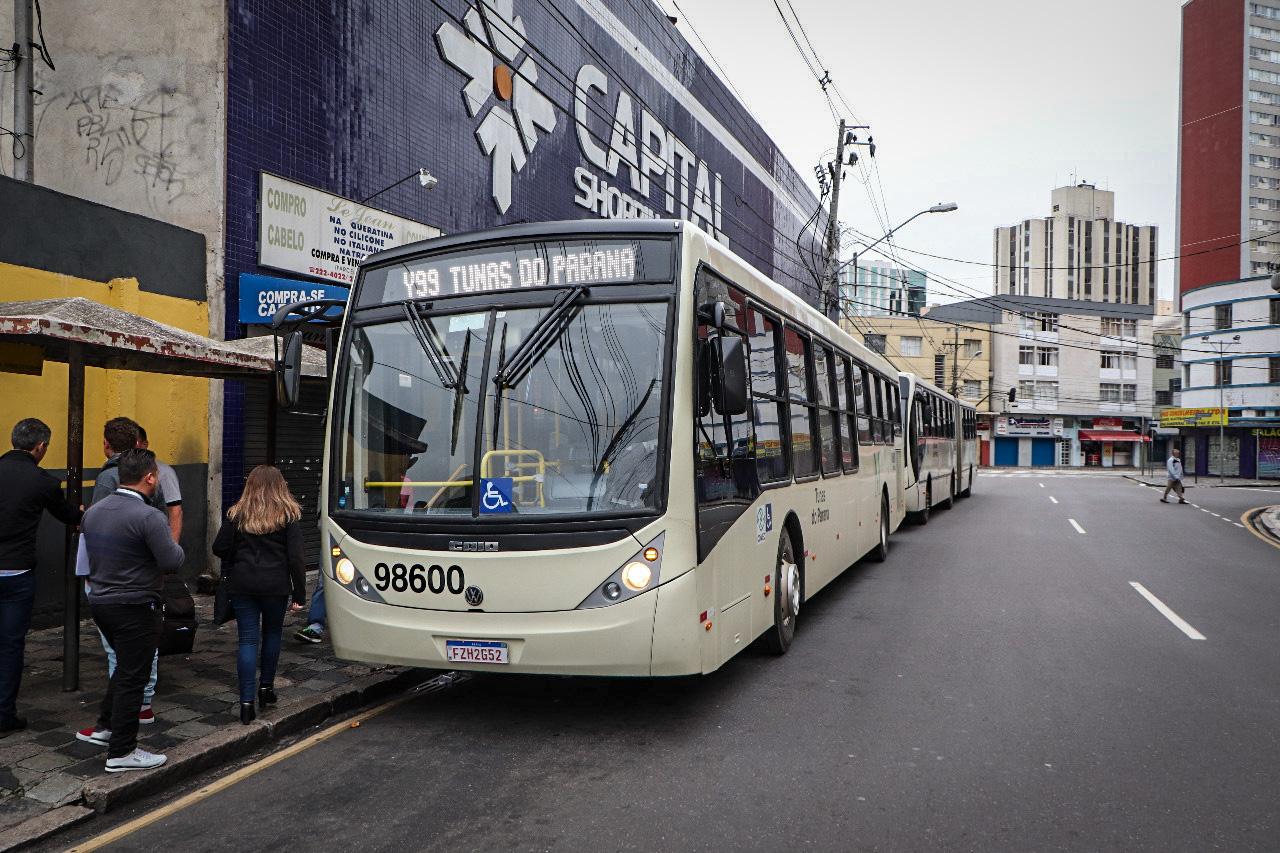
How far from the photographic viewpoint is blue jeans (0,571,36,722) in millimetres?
5281

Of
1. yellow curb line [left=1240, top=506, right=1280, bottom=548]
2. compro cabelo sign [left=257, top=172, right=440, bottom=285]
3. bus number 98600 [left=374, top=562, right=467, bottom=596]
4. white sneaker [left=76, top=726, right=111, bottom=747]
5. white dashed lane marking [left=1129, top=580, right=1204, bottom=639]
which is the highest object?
compro cabelo sign [left=257, top=172, right=440, bottom=285]

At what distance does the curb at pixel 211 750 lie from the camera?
4191 millimetres

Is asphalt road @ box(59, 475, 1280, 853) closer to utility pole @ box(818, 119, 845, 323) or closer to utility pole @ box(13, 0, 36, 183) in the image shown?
utility pole @ box(13, 0, 36, 183)

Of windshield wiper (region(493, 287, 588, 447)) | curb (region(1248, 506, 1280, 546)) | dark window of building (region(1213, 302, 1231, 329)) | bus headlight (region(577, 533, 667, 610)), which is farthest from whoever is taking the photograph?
dark window of building (region(1213, 302, 1231, 329))

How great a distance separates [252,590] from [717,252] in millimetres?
3644

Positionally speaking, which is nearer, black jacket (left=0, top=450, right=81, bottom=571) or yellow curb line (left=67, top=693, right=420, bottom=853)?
yellow curb line (left=67, top=693, right=420, bottom=853)

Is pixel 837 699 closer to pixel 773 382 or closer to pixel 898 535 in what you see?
pixel 773 382

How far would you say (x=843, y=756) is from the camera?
5121 mm

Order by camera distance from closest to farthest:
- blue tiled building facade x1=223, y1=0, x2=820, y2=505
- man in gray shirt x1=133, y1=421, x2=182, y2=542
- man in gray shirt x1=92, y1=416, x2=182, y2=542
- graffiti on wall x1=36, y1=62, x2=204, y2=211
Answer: man in gray shirt x1=92, y1=416, x2=182, y2=542, man in gray shirt x1=133, y1=421, x2=182, y2=542, graffiti on wall x1=36, y1=62, x2=204, y2=211, blue tiled building facade x1=223, y1=0, x2=820, y2=505

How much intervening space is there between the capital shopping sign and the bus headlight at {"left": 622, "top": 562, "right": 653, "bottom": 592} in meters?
11.3

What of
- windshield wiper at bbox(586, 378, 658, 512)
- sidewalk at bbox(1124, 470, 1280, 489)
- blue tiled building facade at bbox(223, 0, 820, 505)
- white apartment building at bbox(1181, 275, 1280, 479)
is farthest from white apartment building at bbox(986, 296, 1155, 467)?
windshield wiper at bbox(586, 378, 658, 512)

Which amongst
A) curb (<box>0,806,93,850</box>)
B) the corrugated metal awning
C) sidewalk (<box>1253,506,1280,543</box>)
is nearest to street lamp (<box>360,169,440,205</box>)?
the corrugated metal awning

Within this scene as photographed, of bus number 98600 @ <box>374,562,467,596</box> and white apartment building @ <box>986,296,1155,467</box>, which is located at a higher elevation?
white apartment building @ <box>986,296,1155,467</box>

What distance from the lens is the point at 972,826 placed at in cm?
417
